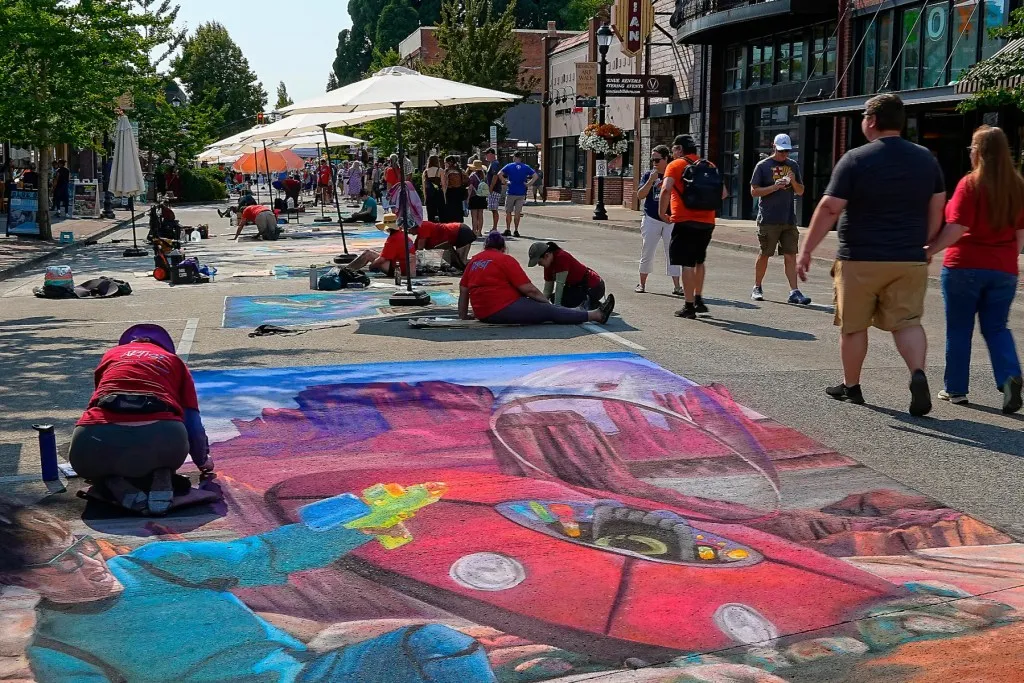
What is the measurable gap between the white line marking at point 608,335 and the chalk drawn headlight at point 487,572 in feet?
17.4

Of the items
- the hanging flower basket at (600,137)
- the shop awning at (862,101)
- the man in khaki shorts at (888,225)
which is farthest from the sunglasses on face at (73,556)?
the hanging flower basket at (600,137)

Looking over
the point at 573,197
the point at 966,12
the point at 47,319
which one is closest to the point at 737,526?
the point at 47,319

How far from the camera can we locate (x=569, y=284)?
1202cm

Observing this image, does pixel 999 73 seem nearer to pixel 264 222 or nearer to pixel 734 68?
pixel 264 222

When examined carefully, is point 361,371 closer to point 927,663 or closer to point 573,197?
point 927,663

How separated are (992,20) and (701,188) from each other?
50.0 feet

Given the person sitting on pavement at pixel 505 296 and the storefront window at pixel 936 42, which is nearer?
the person sitting on pavement at pixel 505 296

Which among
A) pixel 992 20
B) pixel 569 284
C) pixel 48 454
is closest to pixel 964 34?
pixel 992 20

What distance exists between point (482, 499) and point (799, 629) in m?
1.93

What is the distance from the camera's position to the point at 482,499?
5.71 m

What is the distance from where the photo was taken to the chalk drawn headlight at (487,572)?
4637 mm

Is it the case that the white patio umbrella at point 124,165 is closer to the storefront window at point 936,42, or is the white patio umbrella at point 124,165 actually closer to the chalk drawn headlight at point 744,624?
the storefront window at point 936,42

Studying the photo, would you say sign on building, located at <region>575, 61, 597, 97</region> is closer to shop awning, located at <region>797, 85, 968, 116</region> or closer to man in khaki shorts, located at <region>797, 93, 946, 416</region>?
shop awning, located at <region>797, 85, 968, 116</region>

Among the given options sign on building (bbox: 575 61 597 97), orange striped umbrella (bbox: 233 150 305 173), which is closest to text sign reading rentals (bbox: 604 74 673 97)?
sign on building (bbox: 575 61 597 97)
